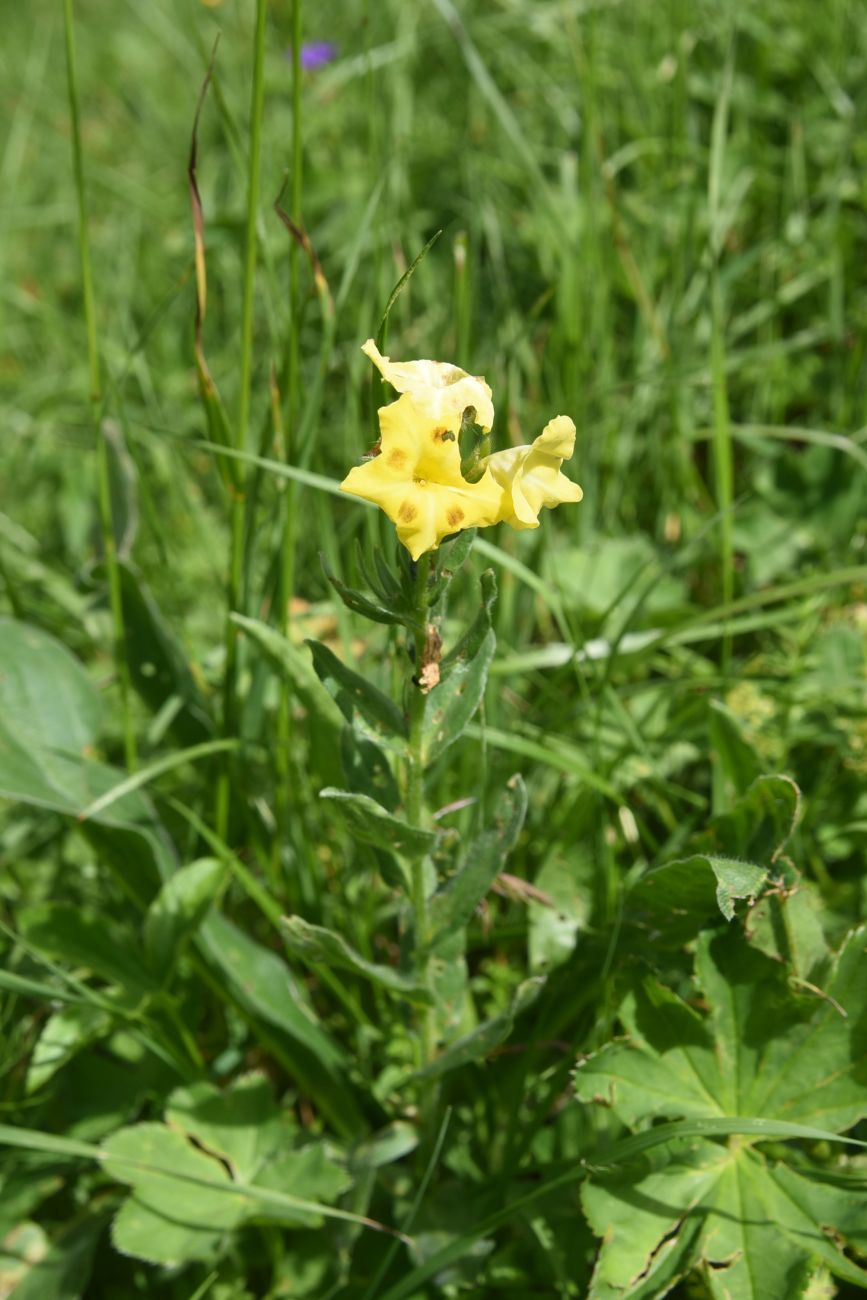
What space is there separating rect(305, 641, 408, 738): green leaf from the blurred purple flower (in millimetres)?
2263

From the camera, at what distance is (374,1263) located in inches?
63.8

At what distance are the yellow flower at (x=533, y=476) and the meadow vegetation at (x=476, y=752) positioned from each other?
0.30 feet

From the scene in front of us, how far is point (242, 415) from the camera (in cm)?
160

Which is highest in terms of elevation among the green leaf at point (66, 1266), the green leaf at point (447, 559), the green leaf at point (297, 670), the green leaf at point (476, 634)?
the green leaf at point (447, 559)

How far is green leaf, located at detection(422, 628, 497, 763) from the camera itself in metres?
1.28

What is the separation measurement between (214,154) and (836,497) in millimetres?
2260

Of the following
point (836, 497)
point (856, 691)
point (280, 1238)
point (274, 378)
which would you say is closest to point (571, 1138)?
point (280, 1238)

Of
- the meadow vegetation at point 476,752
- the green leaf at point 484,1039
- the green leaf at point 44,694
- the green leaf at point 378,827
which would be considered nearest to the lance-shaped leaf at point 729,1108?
the meadow vegetation at point 476,752

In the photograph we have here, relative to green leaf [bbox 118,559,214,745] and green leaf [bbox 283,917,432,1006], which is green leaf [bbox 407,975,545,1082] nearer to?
green leaf [bbox 283,917,432,1006]

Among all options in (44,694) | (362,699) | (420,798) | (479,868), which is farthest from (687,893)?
(44,694)

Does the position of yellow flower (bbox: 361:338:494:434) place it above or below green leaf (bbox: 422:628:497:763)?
above

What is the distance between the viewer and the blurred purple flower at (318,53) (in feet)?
10.3

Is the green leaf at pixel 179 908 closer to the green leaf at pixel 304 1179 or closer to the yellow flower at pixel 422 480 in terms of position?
the green leaf at pixel 304 1179

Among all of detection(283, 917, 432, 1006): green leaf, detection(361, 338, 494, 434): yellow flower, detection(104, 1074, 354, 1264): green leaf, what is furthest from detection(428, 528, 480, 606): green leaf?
detection(104, 1074, 354, 1264): green leaf
